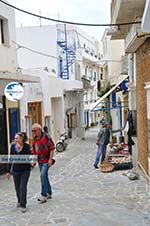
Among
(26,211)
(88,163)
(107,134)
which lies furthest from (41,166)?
(88,163)

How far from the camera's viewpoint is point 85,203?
10.0 metres

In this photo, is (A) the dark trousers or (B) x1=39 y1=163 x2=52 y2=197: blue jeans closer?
(A) the dark trousers

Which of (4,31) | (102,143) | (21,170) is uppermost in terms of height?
(4,31)

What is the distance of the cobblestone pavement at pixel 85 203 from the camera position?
27.9 feet

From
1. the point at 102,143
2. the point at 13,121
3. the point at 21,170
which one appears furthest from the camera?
the point at 13,121

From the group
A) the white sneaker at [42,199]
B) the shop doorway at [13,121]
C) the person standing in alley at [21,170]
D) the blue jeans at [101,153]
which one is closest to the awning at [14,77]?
the shop doorway at [13,121]

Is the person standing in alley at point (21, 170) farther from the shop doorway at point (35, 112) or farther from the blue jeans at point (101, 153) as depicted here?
the shop doorway at point (35, 112)

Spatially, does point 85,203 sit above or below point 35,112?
below

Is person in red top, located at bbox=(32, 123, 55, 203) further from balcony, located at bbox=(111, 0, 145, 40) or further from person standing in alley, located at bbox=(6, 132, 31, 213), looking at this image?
balcony, located at bbox=(111, 0, 145, 40)

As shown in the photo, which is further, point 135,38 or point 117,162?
point 117,162

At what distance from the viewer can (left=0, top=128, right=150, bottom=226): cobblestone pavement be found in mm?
8508

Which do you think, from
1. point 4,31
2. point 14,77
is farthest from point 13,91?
point 4,31

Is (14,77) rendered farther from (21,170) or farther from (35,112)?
(35,112)

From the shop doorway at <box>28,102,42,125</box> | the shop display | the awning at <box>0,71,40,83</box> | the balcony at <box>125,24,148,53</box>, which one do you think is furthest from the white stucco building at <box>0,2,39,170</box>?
the balcony at <box>125,24,148,53</box>
